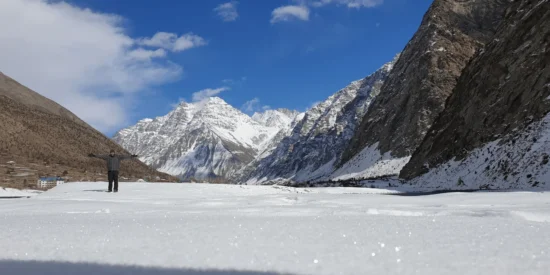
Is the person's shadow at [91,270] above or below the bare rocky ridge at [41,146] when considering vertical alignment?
below

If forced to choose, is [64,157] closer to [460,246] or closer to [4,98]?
[4,98]

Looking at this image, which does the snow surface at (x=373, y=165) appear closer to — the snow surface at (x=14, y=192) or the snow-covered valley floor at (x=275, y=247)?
the snow surface at (x=14, y=192)

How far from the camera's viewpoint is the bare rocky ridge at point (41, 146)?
→ 27297 millimetres

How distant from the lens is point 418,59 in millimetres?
79188

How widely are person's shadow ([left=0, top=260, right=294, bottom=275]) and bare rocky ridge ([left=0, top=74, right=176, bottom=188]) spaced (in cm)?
2334

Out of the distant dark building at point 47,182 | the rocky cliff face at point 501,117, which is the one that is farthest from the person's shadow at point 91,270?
the distant dark building at point 47,182

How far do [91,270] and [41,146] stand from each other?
1566 inches

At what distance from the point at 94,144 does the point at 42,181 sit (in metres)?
24.4

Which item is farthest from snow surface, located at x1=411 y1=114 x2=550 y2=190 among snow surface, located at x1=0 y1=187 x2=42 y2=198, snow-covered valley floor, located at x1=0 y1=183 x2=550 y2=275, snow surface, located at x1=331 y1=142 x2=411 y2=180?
snow surface, located at x1=331 y1=142 x2=411 y2=180

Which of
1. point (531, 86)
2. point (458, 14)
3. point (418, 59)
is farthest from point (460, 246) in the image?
point (458, 14)

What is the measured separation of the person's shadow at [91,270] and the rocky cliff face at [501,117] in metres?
22.4

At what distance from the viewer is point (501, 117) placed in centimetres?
3431

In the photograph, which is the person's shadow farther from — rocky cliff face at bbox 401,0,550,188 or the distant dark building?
the distant dark building

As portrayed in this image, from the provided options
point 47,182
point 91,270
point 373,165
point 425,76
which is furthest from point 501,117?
point 373,165
